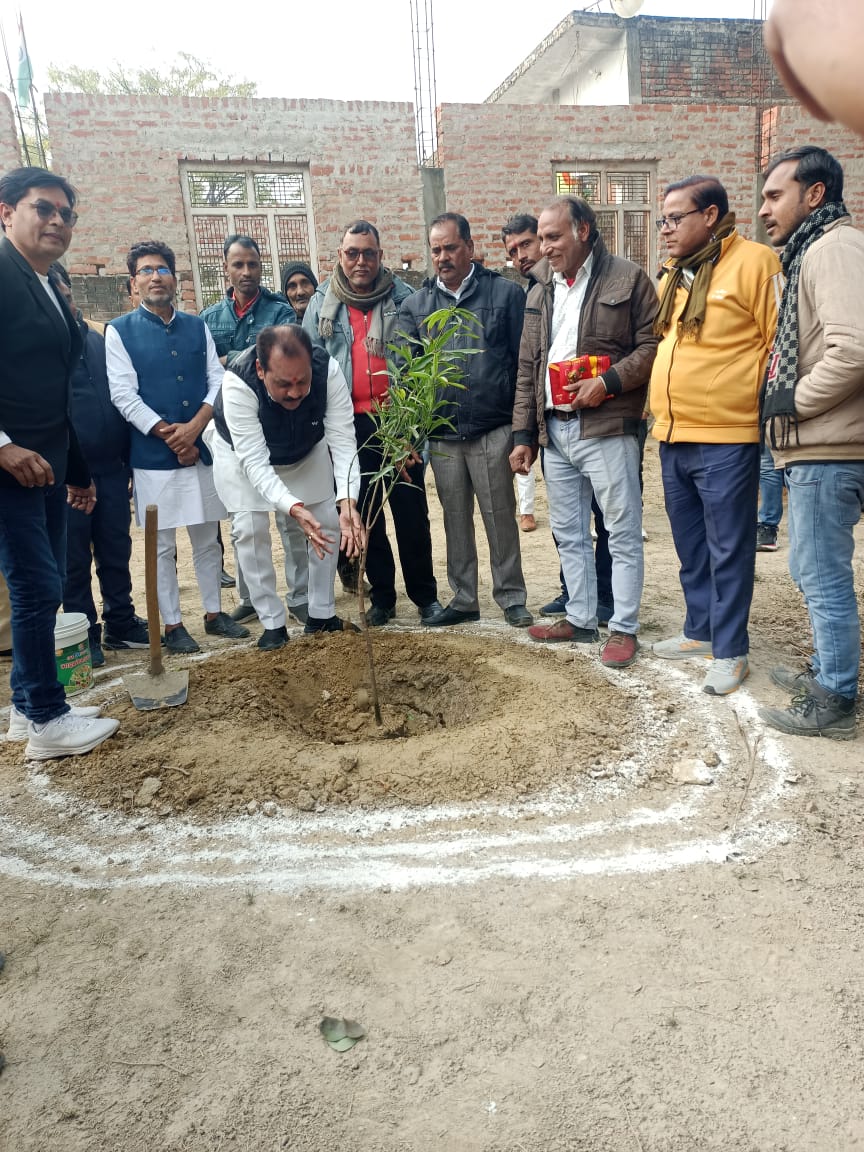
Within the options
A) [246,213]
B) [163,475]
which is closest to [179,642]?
[163,475]

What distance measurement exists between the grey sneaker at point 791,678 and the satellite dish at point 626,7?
13.8m

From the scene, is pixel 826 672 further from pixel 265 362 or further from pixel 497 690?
pixel 265 362

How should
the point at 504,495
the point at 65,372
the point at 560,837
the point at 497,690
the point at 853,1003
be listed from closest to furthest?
the point at 853,1003 → the point at 560,837 → the point at 65,372 → the point at 497,690 → the point at 504,495

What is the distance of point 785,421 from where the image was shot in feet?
10.3

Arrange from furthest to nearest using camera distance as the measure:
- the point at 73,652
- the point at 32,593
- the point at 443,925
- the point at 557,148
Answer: the point at 557,148
the point at 73,652
the point at 32,593
the point at 443,925

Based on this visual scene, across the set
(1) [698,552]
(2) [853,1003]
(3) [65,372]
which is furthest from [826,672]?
(3) [65,372]

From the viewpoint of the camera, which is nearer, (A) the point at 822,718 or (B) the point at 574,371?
(A) the point at 822,718

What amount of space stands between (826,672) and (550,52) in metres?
15.6

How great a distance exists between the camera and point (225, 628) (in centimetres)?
490

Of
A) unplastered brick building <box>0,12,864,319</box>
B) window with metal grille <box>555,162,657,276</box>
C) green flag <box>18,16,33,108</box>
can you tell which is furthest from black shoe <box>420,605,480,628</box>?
green flag <box>18,16,33,108</box>

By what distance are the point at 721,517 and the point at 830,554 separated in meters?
0.58

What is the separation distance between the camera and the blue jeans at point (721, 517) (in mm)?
3576

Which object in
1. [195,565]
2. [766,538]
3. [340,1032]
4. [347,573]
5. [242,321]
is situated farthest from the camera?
[766,538]

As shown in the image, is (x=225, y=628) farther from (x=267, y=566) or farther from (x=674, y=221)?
(x=674, y=221)
